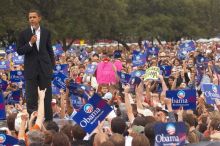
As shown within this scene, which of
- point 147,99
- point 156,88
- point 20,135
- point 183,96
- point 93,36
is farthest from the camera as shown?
point 93,36

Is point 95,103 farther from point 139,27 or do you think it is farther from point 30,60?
point 139,27

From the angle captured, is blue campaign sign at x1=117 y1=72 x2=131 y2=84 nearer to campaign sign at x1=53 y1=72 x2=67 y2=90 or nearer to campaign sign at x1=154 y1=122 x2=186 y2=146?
campaign sign at x1=53 y1=72 x2=67 y2=90

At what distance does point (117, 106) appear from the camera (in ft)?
38.0

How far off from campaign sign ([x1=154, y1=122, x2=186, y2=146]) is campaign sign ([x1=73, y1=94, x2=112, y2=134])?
147 cm

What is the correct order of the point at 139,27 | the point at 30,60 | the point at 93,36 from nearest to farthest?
1. the point at 30,60
2. the point at 93,36
3. the point at 139,27

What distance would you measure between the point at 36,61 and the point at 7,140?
1977 millimetres

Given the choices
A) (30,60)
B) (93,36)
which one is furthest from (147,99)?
(93,36)

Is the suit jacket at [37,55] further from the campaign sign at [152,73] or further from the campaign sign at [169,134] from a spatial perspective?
the campaign sign at [152,73]

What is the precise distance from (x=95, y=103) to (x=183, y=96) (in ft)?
7.84

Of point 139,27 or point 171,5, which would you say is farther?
point 171,5

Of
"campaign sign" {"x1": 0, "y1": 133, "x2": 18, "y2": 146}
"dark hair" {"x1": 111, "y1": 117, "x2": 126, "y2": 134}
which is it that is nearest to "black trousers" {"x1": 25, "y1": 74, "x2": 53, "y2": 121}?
"dark hair" {"x1": 111, "y1": 117, "x2": 126, "y2": 134}

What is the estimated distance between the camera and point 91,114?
8.05 metres

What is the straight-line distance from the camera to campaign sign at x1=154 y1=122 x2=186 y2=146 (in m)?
6.62

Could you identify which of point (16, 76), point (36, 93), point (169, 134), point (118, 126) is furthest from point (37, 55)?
point (16, 76)
